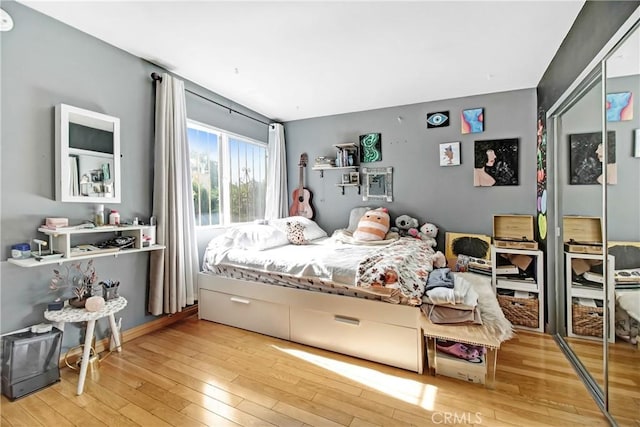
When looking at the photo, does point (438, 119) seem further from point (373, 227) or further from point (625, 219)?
point (625, 219)

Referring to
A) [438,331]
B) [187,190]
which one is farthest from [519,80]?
[187,190]

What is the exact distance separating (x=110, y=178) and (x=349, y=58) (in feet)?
7.24

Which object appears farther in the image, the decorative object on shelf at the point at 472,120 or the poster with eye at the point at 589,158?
the decorative object on shelf at the point at 472,120

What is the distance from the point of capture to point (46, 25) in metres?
1.82

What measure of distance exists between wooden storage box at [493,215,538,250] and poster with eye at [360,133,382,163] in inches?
61.5

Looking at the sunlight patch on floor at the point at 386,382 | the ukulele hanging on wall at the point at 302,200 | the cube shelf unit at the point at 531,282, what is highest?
the ukulele hanging on wall at the point at 302,200

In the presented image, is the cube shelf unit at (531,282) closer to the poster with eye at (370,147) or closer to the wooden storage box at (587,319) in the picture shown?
the wooden storage box at (587,319)

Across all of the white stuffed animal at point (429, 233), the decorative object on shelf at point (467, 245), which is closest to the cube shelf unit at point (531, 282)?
the decorative object on shelf at point (467, 245)

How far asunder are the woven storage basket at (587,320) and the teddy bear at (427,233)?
136cm

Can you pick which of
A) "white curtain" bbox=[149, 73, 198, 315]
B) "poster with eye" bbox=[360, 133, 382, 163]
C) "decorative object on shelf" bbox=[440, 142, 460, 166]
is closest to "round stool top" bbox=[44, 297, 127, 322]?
"white curtain" bbox=[149, 73, 198, 315]

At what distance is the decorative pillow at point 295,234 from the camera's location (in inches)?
122

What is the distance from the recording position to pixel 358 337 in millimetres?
2010

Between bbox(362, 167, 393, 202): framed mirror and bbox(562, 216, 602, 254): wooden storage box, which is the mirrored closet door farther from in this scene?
bbox(362, 167, 393, 202): framed mirror

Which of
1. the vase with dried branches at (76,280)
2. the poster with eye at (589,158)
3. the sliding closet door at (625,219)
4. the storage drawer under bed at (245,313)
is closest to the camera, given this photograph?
the sliding closet door at (625,219)
